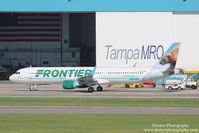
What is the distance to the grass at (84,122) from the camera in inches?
814

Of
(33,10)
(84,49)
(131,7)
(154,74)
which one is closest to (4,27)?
(84,49)

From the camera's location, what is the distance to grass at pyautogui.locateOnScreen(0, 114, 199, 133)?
67.8ft

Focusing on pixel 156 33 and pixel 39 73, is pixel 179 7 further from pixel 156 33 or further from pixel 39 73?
pixel 39 73

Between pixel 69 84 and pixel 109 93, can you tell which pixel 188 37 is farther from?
pixel 69 84

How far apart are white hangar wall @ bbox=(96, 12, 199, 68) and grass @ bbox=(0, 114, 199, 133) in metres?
40.2

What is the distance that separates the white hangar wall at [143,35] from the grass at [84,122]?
1584 inches

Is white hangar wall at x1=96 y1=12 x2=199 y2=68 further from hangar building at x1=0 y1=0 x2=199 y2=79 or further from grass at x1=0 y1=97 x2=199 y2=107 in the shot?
grass at x1=0 y1=97 x2=199 y2=107

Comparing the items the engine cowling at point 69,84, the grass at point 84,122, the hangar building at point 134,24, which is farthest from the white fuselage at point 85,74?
the grass at point 84,122

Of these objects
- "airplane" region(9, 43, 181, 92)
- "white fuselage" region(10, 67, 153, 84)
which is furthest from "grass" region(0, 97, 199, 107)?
"white fuselage" region(10, 67, 153, 84)

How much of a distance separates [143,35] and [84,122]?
44.3 m

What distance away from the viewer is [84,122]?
931 inches

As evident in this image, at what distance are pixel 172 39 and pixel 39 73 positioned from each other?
22295 mm

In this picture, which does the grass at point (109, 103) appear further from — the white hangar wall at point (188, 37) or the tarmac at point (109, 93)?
the white hangar wall at point (188, 37)

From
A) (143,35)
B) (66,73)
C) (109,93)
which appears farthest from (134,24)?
(109,93)
